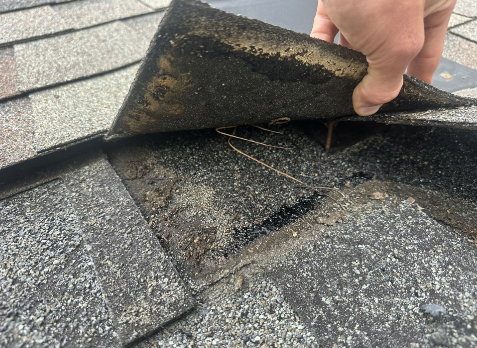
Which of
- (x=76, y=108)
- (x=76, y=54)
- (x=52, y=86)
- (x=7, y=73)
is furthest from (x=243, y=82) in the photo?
(x=7, y=73)

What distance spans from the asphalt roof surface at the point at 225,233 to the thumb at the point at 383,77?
0.27 m

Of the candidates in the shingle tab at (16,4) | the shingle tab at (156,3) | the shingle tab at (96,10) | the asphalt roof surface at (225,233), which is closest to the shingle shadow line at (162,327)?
the asphalt roof surface at (225,233)

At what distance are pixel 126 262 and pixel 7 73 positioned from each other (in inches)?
64.1

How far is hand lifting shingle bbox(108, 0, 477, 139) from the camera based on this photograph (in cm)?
94

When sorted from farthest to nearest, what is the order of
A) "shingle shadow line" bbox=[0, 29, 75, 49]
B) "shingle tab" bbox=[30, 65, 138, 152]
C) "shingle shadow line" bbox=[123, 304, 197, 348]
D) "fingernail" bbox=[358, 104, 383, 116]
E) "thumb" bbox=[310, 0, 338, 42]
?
"shingle shadow line" bbox=[0, 29, 75, 49] < "thumb" bbox=[310, 0, 338, 42] < "shingle tab" bbox=[30, 65, 138, 152] < "fingernail" bbox=[358, 104, 383, 116] < "shingle shadow line" bbox=[123, 304, 197, 348]

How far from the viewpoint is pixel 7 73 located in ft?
5.98

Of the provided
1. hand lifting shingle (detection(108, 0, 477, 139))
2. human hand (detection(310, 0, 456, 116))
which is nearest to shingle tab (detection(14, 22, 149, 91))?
hand lifting shingle (detection(108, 0, 477, 139))

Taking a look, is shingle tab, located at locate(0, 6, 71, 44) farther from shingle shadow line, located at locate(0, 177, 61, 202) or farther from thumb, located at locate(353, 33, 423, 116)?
thumb, located at locate(353, 33, 423, 116)

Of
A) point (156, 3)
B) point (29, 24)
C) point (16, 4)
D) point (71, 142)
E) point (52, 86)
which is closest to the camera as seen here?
point (71, 142)

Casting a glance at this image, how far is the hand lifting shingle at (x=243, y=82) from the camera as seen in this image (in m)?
0.94

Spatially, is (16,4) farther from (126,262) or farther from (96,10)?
(126,262)

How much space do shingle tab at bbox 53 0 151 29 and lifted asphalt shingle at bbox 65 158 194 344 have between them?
1747mm

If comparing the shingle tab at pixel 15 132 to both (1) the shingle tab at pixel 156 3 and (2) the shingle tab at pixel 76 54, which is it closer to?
(2) the shingle tab at pixel 76 54

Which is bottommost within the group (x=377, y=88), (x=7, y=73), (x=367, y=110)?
(x=7, y=73)
